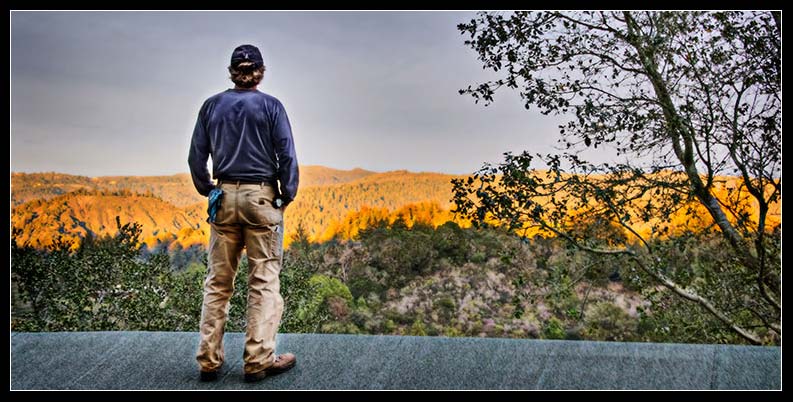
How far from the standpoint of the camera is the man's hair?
8.52ft

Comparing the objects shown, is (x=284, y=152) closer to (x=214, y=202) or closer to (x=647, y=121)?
(x=214, y=202)

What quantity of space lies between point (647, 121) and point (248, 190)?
334 cm

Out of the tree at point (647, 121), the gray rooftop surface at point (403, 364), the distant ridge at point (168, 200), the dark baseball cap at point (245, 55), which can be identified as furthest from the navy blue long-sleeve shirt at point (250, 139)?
the distant ridge at point (168, 200)

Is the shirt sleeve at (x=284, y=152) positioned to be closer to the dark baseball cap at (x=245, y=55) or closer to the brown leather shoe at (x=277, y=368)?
the dark baseball cap at (x=245, y=55)

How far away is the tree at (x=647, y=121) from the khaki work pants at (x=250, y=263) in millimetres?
2202

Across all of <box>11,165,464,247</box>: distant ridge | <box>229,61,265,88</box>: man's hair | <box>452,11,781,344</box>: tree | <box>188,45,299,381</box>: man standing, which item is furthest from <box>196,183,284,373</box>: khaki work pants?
<box>11,165,464,247</box>: distant ridge

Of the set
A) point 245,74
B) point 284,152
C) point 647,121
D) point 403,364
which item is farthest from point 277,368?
point 647,121

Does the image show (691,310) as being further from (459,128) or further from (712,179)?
(459,128)

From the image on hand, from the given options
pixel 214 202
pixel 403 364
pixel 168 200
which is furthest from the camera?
pixel 168 200

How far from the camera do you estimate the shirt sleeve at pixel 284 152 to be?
2.56 metres

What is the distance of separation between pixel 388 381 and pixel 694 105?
3.13 metres

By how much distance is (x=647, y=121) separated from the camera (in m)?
4.93
